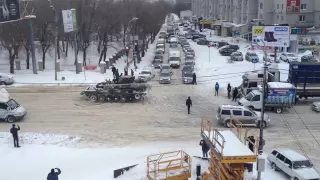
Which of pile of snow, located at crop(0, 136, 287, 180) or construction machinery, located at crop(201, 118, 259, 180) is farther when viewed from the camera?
pile of snow, located at crop(0, 136, 287, 180)

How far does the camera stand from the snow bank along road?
78.6 feet

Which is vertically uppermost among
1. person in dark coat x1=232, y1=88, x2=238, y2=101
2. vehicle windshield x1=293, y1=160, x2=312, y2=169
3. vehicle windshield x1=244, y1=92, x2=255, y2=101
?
vehicle windshield x1=244, y1=92, x2=255, y2=101

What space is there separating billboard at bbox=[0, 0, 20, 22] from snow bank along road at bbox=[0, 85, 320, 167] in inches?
243

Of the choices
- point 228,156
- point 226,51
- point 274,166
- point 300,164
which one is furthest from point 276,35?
point 228,156

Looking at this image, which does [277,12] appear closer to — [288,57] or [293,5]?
[293,5]

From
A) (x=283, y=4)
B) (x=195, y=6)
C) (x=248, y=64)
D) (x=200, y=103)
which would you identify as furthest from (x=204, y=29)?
(x=200, y=103)

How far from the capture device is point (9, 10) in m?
33.0

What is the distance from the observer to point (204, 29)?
111000mm

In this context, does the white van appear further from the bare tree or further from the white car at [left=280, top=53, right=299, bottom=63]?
the white car at [left=280, top=53, right=299, bottom=63]

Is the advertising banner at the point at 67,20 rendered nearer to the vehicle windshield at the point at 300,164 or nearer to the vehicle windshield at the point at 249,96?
the vehicle windshield at the point at 249,96

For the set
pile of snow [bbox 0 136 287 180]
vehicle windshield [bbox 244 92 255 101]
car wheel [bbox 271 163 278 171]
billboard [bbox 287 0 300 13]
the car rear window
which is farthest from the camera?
billboard [bbox 287 0 300 13]

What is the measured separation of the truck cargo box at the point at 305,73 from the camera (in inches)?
1288

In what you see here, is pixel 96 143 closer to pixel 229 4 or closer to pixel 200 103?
pixel 200 103

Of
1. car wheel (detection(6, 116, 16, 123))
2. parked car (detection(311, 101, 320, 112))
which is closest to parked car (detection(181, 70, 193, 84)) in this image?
parked car (detection(311, 101, 320, 112))
